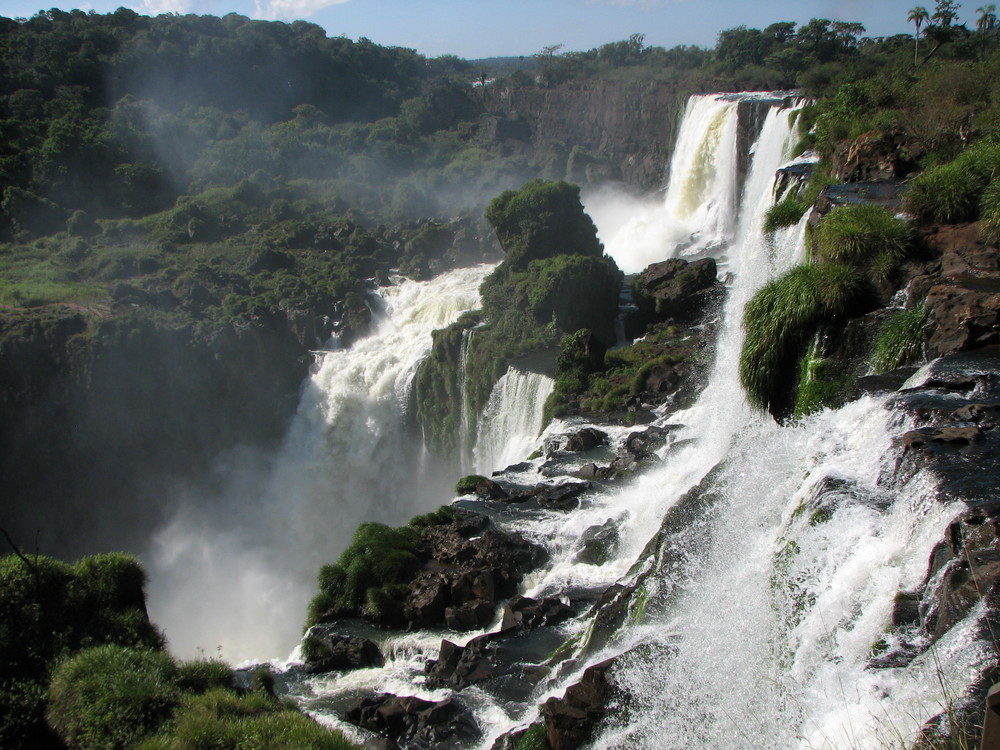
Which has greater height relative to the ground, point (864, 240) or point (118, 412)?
point (864, 240)

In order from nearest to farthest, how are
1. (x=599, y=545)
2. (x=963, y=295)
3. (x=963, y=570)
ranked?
1. (x=963, y=570)
2. (x=963, y=295)
3. (x=599, y=545)

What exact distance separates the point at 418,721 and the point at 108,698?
381 cm

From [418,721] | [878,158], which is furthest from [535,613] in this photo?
[878,158]

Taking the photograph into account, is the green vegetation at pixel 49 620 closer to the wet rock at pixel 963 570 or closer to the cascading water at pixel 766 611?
the cascading water at pixel 766 611

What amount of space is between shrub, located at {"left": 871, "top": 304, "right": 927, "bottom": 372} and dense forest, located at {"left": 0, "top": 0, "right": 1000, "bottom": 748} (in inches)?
2.4

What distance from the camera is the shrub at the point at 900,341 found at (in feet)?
30.1

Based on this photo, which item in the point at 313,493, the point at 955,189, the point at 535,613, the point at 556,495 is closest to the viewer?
the point at 955,189

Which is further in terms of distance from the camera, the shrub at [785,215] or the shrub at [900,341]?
the shrub at [785,215]

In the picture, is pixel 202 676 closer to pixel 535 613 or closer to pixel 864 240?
pixel 535 613

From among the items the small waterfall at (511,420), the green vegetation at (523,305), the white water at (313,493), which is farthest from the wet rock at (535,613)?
the white water at (313,493)

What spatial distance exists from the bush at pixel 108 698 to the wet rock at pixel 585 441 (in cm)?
1124

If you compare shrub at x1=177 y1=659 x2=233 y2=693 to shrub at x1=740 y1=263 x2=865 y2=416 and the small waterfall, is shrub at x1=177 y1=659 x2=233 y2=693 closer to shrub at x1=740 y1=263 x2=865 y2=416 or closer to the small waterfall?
shrub at x1=740 y1=263 x2=865 y2=416

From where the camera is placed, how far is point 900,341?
927 centimetres

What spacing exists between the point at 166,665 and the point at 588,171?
41916mm
